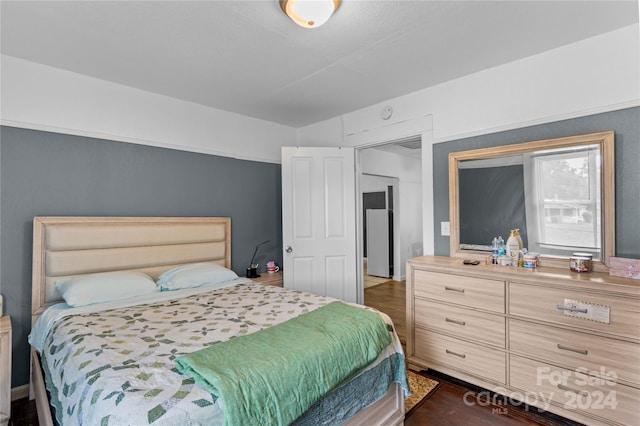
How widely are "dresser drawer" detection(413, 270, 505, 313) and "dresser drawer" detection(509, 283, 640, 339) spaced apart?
94 mm

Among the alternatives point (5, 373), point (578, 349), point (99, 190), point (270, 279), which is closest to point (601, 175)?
point (578, 349)

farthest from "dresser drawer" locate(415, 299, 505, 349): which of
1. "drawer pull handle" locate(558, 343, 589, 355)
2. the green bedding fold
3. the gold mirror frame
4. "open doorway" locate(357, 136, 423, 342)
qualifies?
"open doorway" locate(357, 136, 423, 342)

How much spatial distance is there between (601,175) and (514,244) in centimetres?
71

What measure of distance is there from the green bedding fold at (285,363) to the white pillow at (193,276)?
1335mm

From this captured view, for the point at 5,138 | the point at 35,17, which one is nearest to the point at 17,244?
the point at 5,138

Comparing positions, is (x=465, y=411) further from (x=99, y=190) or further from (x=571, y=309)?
(x=99, y=190)

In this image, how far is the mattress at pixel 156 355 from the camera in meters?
1.11

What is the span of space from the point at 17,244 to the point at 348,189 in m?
3.01

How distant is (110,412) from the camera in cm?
108

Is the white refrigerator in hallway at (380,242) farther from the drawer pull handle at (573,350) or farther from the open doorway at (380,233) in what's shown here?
the drawer pull handle at (573,350)

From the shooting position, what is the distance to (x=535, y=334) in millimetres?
2027

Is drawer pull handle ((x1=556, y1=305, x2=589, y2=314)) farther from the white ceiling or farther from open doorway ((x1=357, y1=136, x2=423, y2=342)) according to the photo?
open doorway ((x1=357, y1=136, x2=423, y2=342))

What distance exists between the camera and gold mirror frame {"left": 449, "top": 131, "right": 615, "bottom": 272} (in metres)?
2.06

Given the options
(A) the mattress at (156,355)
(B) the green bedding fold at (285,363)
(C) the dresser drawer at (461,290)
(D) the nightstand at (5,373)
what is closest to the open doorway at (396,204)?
(C) the dresser drawer at (461,290)
